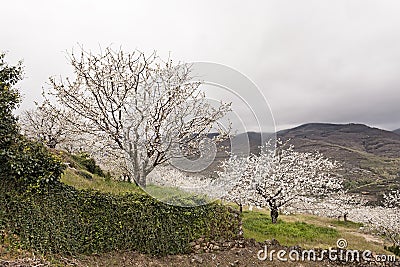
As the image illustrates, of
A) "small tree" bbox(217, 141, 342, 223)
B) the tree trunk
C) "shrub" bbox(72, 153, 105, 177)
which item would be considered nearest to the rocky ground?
the tree trunk

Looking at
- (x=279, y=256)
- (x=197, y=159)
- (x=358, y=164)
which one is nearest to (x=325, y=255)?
(x=279, y=256)

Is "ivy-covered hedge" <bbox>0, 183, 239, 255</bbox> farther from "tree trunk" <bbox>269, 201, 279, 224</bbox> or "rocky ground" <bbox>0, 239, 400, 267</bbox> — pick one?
"tree trunk" <bbox>269, 201, 279, 224</bbox>

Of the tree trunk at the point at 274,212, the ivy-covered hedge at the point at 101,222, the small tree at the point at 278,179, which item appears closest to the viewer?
the ivy-covered hedge at the point at 101,222

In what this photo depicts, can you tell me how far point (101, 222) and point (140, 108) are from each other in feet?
14.7

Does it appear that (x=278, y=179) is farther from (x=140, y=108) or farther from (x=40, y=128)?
(x=40, y=128)

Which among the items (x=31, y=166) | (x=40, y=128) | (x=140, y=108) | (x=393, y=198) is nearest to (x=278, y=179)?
(x=140, y=108)

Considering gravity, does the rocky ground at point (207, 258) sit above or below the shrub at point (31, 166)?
below

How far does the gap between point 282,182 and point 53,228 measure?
45.7ft

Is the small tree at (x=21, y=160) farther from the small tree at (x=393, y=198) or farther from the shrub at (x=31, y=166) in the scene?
the small tree at (x=393, y=198)

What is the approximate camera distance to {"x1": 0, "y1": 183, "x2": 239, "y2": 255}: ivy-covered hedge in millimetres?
7520

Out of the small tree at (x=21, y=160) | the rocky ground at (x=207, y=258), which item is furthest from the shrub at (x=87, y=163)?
the rocky ground at (x=207, y=258)

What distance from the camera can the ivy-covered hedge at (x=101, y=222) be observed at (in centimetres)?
752

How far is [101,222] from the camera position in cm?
872

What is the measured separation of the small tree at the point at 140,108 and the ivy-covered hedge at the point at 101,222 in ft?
7.97
